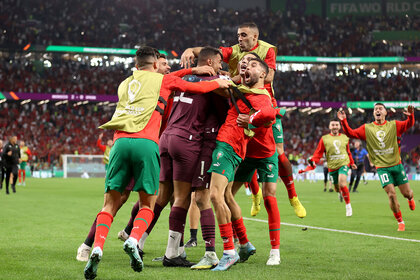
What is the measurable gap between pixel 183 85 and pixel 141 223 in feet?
4.90

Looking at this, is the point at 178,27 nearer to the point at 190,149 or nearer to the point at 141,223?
the point at 190,149

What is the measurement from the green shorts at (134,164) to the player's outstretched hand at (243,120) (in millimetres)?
1138

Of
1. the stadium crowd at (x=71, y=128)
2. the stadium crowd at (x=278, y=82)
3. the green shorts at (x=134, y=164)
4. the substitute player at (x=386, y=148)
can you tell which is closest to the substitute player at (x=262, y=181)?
the green shorts at (x=134, y=164)

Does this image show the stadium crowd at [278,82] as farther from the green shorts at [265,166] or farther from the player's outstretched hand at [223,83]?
the player's outstretched hand at [223,83]

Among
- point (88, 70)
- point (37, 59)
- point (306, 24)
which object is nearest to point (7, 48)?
point (37, 59)

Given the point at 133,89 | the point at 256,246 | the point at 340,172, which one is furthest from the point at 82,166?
the point at 133,89

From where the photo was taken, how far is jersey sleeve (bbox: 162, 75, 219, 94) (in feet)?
20.4

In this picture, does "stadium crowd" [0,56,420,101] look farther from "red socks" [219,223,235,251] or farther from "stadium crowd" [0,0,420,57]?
"red socks" [219,223,235,251]

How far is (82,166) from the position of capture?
43656 mm

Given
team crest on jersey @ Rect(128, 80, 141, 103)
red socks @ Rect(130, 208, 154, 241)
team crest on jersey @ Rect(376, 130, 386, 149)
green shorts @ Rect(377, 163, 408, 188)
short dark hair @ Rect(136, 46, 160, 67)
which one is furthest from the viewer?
team crest on jersey @ Rect(376, 130, 386, 149)

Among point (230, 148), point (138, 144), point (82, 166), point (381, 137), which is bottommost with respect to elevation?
point (82, 166)

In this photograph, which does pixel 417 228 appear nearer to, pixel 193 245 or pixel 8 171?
pixel 193 245

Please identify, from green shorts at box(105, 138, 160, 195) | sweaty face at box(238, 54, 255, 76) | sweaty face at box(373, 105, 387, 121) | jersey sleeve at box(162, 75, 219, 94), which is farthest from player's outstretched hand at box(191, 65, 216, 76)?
sweaty face at box(373, 105, 387, 121)

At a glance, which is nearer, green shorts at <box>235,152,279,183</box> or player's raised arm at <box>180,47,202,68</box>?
player's raised arm at <box>180,47,202,68</box>
